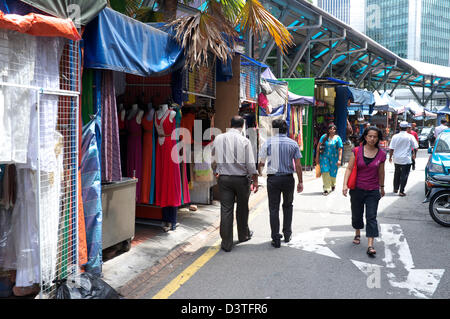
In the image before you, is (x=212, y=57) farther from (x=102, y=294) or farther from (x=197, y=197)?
(x=102, y=294)

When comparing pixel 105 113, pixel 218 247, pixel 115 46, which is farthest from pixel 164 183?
pixel 115 46

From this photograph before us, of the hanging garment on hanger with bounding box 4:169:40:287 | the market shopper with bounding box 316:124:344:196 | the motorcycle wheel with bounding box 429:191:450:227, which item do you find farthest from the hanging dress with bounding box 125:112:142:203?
the market shopper with bounding box 316:124:344:196

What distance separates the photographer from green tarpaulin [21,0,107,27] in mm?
3896

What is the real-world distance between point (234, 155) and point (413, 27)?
140 m

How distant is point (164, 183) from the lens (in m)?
6.76

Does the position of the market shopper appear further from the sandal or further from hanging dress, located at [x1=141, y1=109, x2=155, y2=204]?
hanging dress, located at [x1=141, y1=109, x2=155, y2=204]

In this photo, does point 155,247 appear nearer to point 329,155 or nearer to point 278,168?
point 278,168

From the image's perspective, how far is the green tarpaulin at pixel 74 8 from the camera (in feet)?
12.8

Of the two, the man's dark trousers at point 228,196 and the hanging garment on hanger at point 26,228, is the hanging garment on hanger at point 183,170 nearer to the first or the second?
the man's dark trousers at point 228,196

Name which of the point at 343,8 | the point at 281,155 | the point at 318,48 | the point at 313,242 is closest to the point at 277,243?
the point at 313,242

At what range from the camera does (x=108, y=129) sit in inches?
211

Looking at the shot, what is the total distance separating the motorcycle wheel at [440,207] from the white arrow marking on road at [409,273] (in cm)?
118

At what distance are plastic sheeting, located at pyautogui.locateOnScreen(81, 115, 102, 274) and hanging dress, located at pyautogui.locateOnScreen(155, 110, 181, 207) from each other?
1.83m

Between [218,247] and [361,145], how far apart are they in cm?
257
